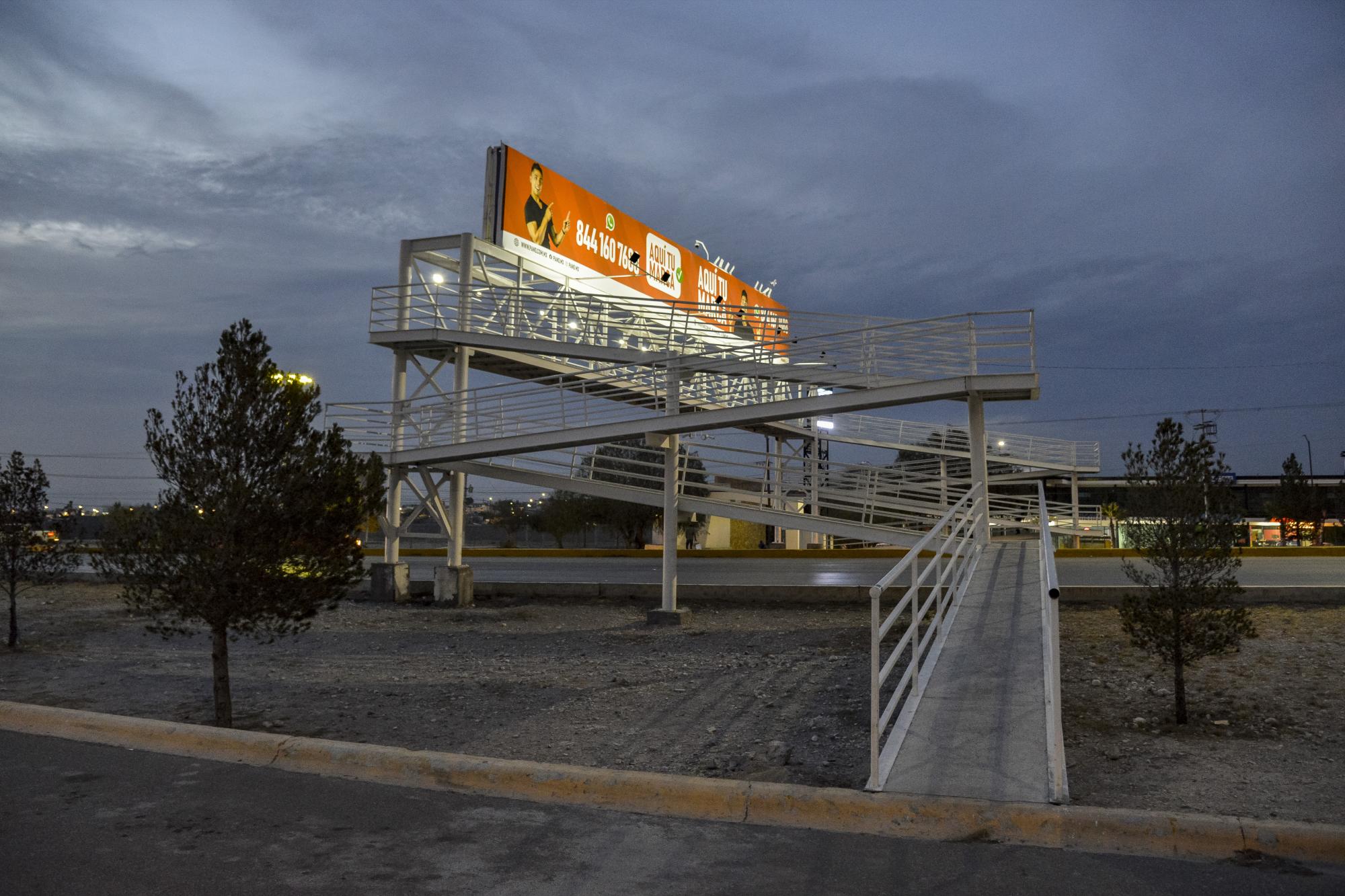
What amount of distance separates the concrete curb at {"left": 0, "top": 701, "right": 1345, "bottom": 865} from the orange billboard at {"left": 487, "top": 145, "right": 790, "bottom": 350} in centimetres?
1133

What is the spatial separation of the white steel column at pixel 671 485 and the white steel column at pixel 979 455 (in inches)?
199

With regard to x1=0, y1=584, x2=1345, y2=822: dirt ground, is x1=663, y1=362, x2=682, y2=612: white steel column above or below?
above

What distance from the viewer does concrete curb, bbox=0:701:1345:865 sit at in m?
4.65

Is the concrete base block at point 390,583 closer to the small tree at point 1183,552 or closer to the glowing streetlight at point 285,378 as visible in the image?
the glowing streetlight at point 285,378

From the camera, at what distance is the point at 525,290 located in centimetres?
2106

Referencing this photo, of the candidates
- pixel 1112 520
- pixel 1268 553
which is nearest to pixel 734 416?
pixel 1268 553

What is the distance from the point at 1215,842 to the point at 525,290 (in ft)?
60.0

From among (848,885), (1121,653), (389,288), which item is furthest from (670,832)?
(389,288)

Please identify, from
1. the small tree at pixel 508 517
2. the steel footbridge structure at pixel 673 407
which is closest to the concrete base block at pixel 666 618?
the steel footbridge structure at pixel 673 407

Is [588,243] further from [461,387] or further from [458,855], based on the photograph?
[458,855]

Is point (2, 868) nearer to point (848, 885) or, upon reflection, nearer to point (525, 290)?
point (848, 885)

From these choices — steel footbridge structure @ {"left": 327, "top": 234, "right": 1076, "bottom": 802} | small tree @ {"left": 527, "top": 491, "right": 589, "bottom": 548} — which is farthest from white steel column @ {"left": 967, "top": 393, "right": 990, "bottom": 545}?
small tree @ {"left": 527, "top": 491, "right": 589, "bottom": 548}

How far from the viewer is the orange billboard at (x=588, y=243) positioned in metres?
21.3

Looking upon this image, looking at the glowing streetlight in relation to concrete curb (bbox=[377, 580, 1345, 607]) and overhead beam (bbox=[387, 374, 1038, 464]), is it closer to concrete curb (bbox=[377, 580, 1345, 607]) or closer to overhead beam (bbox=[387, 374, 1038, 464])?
overhead beam (bbox=[387, 374, 1038, 464])
